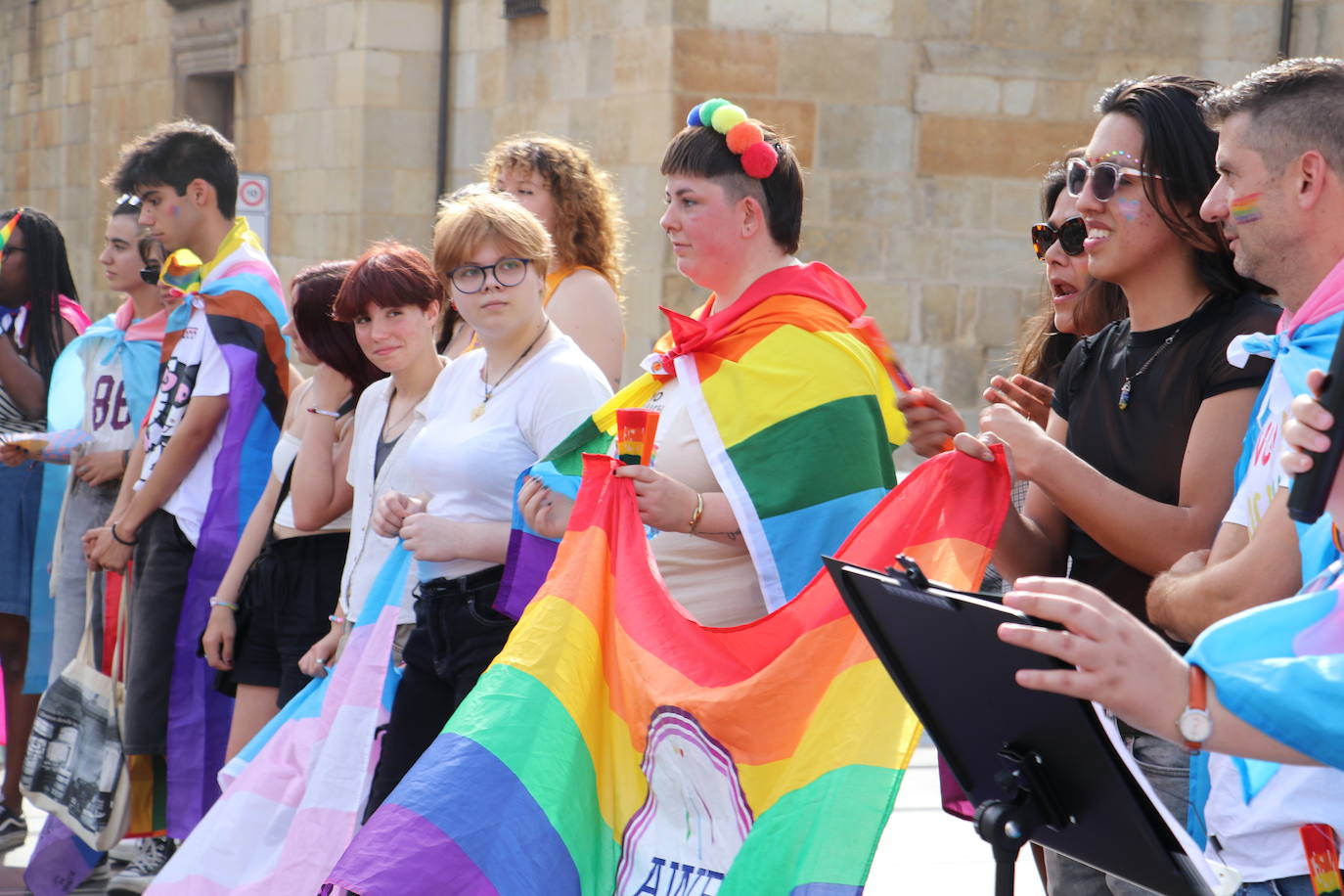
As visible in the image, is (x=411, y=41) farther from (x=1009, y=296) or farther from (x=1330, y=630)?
(x=1330, y=630)

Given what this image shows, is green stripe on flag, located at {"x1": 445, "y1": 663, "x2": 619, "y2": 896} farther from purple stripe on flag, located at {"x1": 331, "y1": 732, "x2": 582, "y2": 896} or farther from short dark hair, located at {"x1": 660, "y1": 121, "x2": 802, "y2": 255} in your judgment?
short dark hair, located at {"x1": 660, "y1": 121, "x2": 802, "y2": 255}

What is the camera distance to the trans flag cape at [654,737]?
2600 mm

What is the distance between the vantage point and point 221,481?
5.22 m

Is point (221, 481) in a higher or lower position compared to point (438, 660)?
higher

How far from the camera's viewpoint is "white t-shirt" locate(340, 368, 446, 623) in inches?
163

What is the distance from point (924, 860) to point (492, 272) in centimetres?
285

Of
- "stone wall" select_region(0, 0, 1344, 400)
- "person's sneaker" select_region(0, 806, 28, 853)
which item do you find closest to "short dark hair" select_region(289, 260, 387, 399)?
"person's sneaker" select_region(0, 806, 28, 853)

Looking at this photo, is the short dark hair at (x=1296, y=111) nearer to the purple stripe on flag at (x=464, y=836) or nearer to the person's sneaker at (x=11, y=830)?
the purple stripe on flag at (x=464, y=836)

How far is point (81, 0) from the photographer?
63.3 feet

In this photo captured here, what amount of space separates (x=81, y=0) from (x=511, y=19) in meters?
10.0

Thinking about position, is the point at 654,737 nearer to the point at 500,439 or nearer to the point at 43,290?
the point at 500,439

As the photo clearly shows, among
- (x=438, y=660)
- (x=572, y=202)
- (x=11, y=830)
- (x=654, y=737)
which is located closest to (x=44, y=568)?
(x=11, y=830)

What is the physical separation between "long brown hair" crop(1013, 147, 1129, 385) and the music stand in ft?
5.66

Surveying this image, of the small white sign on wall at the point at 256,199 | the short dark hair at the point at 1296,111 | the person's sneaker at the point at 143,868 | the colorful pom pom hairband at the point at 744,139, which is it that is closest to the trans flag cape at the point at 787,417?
the colorful pom pom hairband at the point at 744,139
